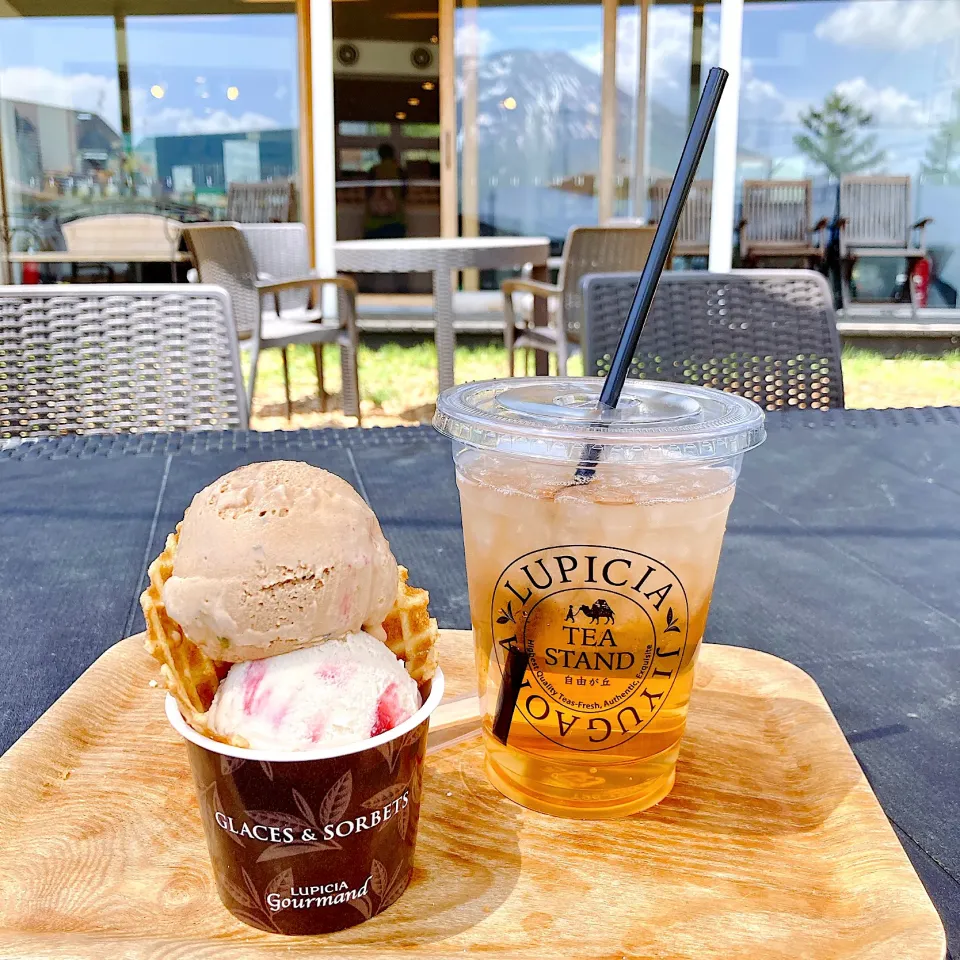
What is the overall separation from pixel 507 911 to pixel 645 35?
28.4 feet

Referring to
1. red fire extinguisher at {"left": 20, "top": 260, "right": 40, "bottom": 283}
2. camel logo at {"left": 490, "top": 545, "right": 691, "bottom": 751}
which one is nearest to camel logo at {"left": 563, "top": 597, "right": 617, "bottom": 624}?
camel logo at {"left": 490, "top": 545, "right": 691, "bottom": 751}

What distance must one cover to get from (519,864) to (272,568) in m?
0.28

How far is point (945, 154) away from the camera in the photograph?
26.5 feet

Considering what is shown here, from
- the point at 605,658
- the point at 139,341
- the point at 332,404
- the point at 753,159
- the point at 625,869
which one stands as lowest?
the point at 332,404

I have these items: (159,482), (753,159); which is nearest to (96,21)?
(753,159)

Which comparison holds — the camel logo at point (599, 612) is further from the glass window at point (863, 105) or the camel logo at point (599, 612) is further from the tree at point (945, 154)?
the tree at point (945, 154)

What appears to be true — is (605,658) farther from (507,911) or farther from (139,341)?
(139,341)

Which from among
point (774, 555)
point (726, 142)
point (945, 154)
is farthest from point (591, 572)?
point (945, 154)

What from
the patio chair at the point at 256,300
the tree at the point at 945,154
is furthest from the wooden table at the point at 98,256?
the tree at the point at 945,154

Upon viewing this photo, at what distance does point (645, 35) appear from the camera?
8.11m

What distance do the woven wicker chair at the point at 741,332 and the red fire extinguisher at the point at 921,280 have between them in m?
6.85

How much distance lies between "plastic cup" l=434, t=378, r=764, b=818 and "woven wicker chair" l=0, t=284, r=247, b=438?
4.29 ft

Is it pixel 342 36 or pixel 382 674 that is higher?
pixel 342 36

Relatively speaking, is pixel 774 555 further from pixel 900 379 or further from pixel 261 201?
pixel 261 201
